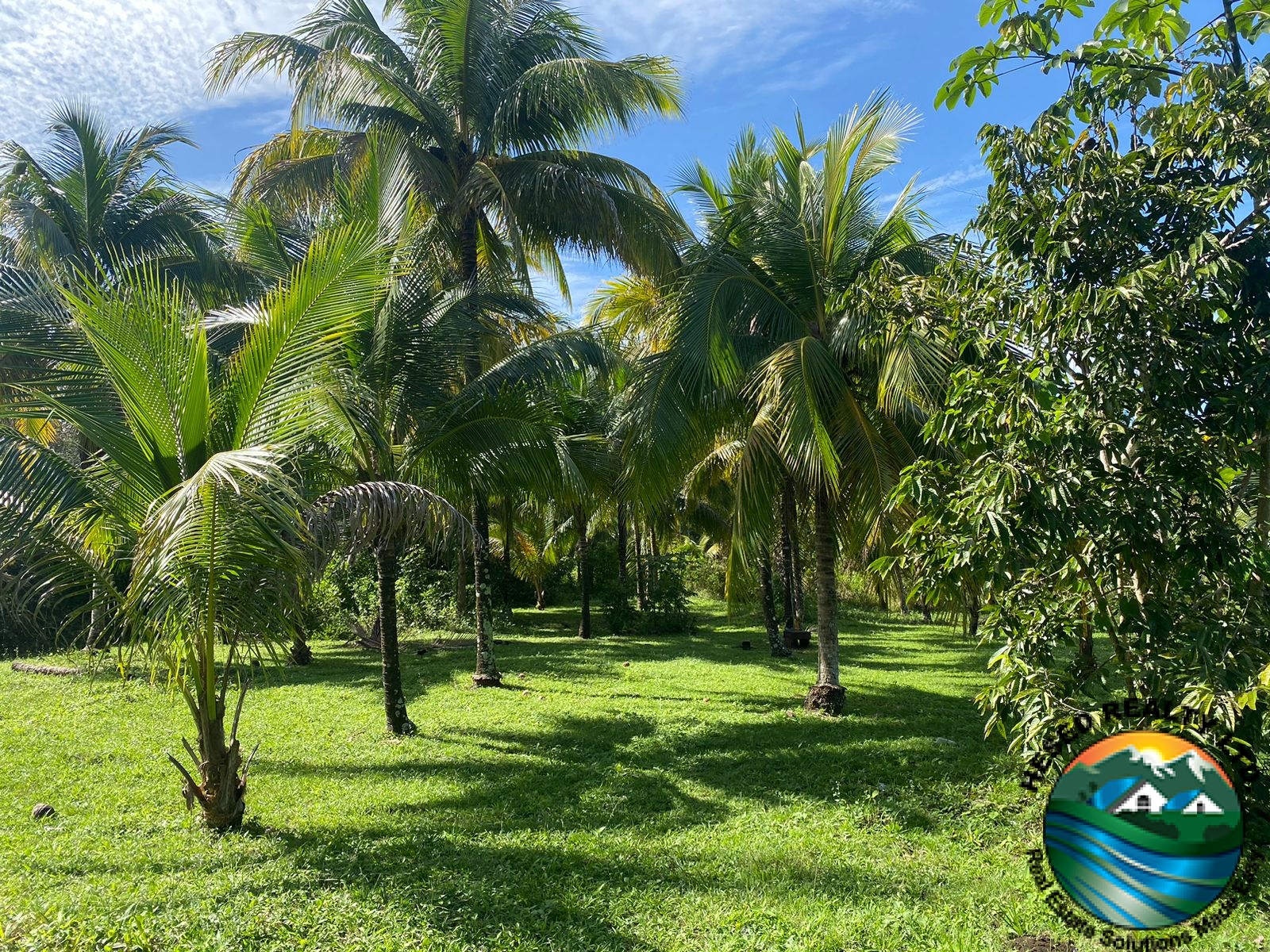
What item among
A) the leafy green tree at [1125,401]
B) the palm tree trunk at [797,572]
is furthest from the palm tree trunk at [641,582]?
the leafy green tree at [1125,401]

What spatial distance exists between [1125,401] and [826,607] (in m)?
5.82

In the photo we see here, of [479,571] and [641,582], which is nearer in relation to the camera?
[479,571]

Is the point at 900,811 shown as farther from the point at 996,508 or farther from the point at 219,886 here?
the point at 219,886

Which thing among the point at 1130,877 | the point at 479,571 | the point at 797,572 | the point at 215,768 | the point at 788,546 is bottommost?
the point at 1130,877

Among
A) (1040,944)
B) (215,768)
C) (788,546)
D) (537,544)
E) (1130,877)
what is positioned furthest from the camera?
(537,544)

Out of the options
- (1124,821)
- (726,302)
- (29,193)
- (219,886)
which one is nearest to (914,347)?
(726,302)

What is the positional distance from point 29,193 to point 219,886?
13097mm

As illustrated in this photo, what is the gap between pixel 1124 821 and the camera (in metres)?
3.55

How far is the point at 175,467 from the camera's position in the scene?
5.11 metres

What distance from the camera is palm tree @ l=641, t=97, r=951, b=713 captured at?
7.89m

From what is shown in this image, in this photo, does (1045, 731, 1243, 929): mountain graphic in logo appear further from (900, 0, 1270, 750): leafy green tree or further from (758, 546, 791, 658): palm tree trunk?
(758, 546, 791, 658): palm tree trunk

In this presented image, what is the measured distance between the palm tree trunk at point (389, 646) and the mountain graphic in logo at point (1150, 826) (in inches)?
261

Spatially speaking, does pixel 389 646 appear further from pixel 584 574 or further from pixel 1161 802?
pixel 584 574

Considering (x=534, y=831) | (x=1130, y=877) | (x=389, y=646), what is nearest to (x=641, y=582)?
(x=389, y=646)
